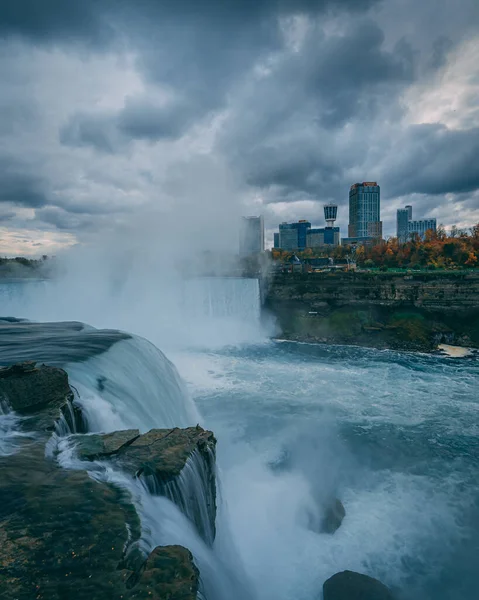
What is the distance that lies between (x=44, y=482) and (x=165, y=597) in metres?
2.66

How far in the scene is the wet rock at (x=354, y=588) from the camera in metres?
6.80

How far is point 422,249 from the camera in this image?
5150 centimetres

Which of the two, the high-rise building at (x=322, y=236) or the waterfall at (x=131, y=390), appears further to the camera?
the high-rise building at (x=322, y=236)

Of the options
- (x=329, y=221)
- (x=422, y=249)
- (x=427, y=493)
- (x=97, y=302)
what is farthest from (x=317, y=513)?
(x=329, y=221)

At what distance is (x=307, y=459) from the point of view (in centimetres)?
1248

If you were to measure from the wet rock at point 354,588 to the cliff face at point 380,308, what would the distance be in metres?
25.4

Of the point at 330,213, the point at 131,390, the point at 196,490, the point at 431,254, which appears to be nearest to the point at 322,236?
the point at 330,213

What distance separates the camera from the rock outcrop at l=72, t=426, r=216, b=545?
5.41 metres

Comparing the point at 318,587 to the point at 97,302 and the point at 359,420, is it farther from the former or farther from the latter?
the point at 97,302

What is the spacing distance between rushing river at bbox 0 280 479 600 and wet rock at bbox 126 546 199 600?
1.68ft

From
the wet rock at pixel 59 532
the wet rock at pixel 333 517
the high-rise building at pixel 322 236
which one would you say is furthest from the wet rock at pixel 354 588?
the high-rise building at pixel 322 236

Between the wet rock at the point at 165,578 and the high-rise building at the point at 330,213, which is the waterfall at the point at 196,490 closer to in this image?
the wet rock at the point at 165,578

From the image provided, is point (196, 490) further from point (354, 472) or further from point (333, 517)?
point (354, 472)

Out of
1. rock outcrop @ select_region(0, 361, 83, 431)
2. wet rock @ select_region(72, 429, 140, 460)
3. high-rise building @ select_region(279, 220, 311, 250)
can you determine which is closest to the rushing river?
rock outcrop @ select_region(0, 361, 83, 431)
